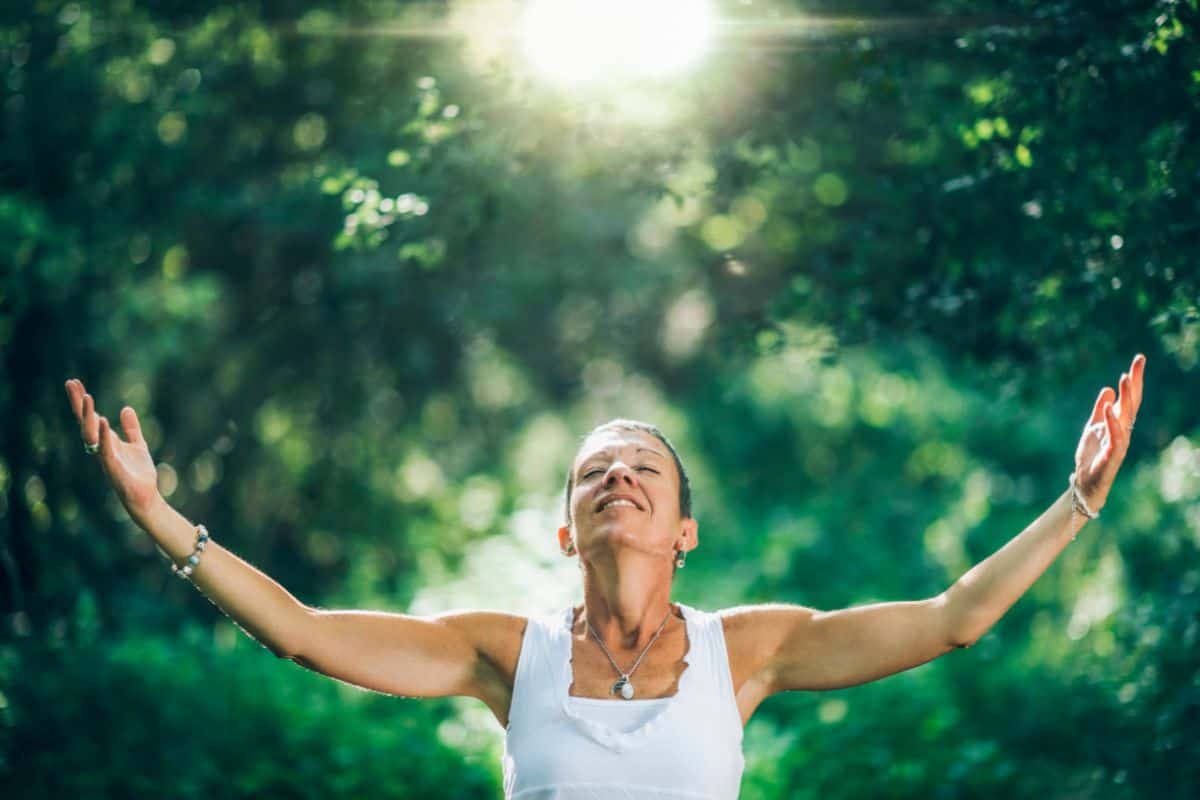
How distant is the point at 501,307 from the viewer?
884 cm

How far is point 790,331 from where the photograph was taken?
5449mm

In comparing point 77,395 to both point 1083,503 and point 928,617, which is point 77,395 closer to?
point 928,617

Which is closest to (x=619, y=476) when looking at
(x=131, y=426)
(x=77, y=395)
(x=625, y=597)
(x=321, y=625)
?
(x=625, y=597)

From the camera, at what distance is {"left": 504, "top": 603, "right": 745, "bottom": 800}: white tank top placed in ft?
9.22

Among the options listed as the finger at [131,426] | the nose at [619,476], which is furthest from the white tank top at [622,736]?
the finger at [131,426]

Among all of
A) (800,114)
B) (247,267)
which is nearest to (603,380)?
(247,267)

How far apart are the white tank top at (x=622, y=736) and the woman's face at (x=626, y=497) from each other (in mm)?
262

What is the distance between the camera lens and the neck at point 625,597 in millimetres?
3078

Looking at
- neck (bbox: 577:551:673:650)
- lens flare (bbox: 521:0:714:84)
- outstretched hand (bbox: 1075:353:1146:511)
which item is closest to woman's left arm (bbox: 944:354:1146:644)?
outstretched hand (bbox: 1075:353:1146:511)

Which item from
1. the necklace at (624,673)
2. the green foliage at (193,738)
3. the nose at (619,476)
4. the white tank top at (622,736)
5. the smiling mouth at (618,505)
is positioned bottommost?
the white tank top at (622,736)

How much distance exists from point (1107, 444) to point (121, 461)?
2.15m

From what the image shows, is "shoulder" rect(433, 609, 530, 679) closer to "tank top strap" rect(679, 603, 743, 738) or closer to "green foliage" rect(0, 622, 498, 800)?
"tank top strap" rect(679, 603, 743, 738)

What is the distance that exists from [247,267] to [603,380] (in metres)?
8.10

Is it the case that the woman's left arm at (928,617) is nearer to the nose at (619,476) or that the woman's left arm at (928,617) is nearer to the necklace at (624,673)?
the necklace at (624,673)
